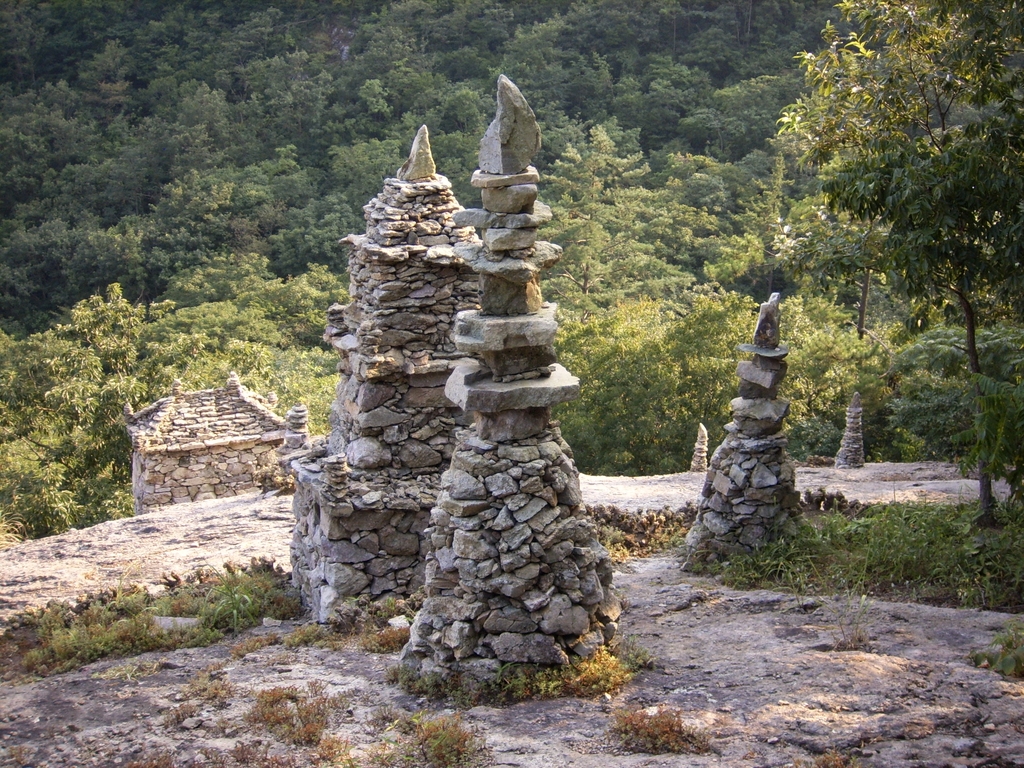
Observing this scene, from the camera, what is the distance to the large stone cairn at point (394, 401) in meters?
10.4

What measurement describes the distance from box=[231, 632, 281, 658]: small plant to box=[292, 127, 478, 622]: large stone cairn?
711mm

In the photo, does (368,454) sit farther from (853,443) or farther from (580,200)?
(580,200)

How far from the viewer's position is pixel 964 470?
329 inches

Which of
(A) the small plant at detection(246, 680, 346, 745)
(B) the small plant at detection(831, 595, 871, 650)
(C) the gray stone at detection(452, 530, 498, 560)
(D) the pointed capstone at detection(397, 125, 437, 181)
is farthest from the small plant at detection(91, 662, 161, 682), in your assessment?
(B) the small plant at detection(831, 595, 871, 650)

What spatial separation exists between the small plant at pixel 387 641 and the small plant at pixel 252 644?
43.6 inches

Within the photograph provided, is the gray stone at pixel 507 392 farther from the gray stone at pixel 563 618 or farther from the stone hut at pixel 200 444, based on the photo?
the stone hut at pixel 200 444

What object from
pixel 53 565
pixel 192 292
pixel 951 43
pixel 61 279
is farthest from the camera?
pixel 61 279

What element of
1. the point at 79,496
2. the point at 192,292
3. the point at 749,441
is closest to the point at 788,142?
the point at 192,292

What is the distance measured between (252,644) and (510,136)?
5.47 meters

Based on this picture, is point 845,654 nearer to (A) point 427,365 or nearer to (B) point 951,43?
(A) point 427,365

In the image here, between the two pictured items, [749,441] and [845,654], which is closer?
[845,654]

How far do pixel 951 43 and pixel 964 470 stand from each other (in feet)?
15.3

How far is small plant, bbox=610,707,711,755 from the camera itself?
6270 mm

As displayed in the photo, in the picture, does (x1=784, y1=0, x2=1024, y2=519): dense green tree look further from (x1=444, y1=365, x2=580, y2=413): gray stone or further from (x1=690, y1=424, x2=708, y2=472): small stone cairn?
(x1=690, y1=424, x2=708, y2=472): small stone cairn
